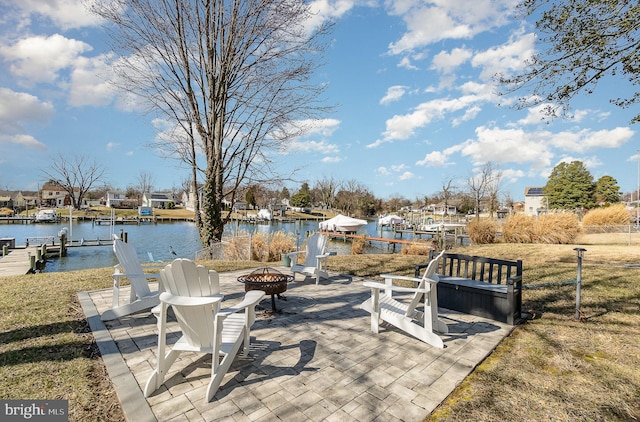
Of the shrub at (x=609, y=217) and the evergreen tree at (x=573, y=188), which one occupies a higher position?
the evergreen tree at (x=573, y=188)

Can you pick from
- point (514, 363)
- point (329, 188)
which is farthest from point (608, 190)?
point (514, 363)

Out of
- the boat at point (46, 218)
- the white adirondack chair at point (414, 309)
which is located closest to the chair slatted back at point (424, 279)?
the white adirondack chair at point (414, 309)

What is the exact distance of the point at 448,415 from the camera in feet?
7.07

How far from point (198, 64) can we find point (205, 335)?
977cm

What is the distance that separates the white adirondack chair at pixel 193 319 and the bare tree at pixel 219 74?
788 cm

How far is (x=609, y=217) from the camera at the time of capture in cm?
1825

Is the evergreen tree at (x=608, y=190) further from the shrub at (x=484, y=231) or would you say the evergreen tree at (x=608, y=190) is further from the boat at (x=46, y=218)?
the boat at (x=46, y=218)

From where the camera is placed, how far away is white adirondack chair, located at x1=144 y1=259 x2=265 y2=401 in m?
2.25

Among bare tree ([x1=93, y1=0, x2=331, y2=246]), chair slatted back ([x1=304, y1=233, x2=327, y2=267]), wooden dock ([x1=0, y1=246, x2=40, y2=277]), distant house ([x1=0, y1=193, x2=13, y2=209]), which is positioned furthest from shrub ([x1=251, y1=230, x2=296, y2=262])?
distant house ([x1=0, y1=193, x2=13, y2=209])

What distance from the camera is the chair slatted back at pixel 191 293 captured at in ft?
7.59

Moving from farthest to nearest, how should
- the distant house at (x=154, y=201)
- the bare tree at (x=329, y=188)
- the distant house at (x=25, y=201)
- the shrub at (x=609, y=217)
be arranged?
the distant house at (x=154, y=201), the distant house at (x=25, y=201), the bare tree at (x=329, y=188), the shrub at (x=609, y=217)

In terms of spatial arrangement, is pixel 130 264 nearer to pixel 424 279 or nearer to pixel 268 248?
pixel 424 279

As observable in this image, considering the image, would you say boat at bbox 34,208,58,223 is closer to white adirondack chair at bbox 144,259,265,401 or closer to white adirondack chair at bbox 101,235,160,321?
white adirondack chair at bbox 101,235,160,321

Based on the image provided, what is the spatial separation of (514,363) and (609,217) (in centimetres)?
2183
